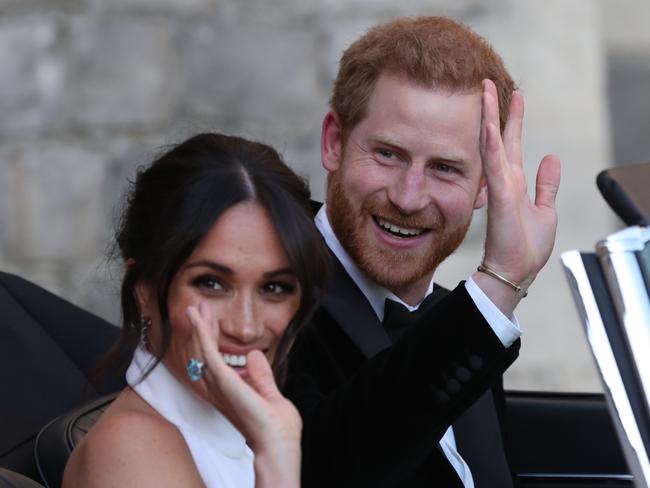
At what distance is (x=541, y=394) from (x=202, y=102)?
5.75 ft

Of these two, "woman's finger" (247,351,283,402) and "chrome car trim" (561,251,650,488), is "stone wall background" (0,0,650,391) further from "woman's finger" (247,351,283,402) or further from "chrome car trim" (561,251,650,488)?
"chrome car trim" (561,251,650,488)

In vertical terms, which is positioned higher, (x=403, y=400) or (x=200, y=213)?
(x=200, y=213)

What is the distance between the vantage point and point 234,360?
2.01 metres

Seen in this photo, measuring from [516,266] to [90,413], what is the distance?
0.76m

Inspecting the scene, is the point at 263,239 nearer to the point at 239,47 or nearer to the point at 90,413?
the point at 90,413

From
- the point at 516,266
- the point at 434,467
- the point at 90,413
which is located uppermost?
the point at 516,266

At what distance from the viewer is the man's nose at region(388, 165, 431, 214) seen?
2617mm

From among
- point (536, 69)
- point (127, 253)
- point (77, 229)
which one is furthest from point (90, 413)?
point (536, 69)

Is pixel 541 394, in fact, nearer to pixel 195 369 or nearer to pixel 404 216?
pixel 404 216

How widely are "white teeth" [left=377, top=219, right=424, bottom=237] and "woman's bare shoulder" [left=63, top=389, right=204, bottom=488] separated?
73 cm

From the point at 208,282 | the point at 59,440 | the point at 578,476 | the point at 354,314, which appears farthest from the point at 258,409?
the point at 578,476

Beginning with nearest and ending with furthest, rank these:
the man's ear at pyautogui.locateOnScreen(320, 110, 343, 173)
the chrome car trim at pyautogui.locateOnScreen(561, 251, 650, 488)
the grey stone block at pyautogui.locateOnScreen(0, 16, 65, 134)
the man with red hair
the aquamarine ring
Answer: the chrome car trim at pyautogui.locateOnScreen(561, 251, 650, 488)
the aquamarine ring
the man with red hair
the man's ear at pyautogui.locateOnScreen(320, 110, 343, 173)
the grey stone block at pyautogui.locateOnScreen(0, 16, 65, 134)

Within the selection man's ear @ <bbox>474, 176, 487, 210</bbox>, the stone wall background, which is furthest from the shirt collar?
the stone wall background

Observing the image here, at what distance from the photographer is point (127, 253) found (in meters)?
2.24
